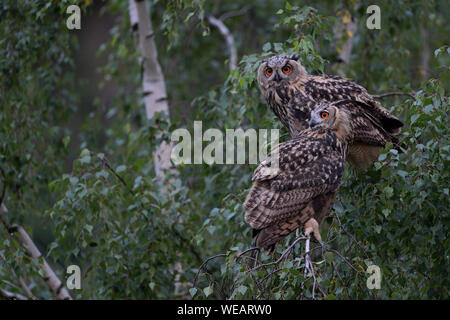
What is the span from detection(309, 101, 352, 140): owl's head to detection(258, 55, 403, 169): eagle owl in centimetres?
11

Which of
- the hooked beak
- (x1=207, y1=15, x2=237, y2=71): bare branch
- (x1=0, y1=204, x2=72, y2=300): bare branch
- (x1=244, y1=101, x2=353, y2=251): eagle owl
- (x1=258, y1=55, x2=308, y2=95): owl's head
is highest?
(x1=207, y1=15, x2=237, y2=71): bare branch

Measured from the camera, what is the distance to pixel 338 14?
5.11m

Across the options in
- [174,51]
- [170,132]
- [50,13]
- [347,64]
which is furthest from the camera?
[174,51]

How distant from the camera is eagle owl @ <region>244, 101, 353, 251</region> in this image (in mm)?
3104

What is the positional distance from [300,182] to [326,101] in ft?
2.21

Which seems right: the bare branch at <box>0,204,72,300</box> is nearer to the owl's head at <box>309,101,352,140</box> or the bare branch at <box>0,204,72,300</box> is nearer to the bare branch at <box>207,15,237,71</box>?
the owl's head at <box>309,101,352,140</box>

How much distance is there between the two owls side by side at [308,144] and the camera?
313cm

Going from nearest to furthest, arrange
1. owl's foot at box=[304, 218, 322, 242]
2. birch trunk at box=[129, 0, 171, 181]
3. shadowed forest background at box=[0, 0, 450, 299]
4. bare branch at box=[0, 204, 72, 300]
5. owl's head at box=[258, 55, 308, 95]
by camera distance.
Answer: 1. shadowed forest background at box=[0, 0, 450, 299]
2. owl's foot at box=[304, 218, 322, 242]
3. owl's head at box=[258, 55, 308, 95]
4. bare branch at box=[0, 204, 72, 300]
5. birch trunk at box=[129, 0, 171, 181]

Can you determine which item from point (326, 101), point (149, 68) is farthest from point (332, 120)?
point (149, 68)

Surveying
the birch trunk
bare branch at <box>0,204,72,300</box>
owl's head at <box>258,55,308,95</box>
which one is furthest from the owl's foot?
the birch trunk

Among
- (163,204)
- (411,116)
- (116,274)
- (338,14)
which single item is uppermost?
(338,14)

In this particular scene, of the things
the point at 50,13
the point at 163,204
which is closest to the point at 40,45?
the point at 50,13
